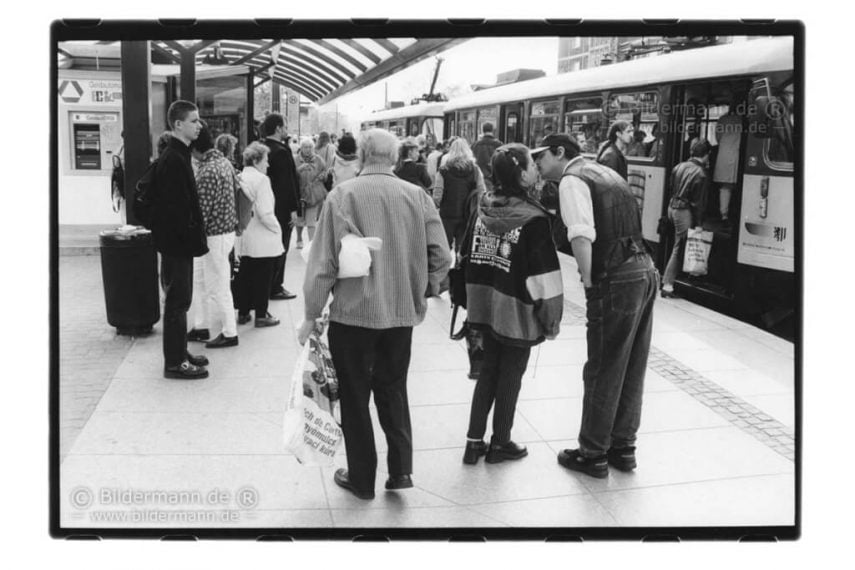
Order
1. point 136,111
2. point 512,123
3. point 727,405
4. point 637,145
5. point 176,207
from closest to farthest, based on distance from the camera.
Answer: point 727,405, point 176,207, point 136,111, point 637,145, point 512,123

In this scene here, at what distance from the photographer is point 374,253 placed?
12.2ft

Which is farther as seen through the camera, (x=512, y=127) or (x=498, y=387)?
(x=512, y=127)

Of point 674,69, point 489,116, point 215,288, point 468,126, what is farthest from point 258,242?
point 468,126

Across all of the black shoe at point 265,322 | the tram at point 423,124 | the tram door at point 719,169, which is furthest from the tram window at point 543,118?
the black shoe at point 265,322

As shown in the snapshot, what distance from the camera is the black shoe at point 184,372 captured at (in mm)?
5441

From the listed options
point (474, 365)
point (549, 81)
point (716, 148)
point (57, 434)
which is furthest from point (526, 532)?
point (549, 81)

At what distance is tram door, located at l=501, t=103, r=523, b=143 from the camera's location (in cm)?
1117

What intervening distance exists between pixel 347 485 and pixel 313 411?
0.42 m

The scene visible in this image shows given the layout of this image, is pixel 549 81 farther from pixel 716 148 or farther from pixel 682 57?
pixel 716 148

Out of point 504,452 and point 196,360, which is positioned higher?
point 196,360

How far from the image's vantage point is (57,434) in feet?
11.5

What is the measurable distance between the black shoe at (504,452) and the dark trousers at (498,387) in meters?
0.03

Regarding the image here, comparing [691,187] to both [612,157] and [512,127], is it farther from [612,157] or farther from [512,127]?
[512,127]

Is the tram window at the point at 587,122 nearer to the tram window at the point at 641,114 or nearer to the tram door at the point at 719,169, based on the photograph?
the tram window at the point at 641,114
